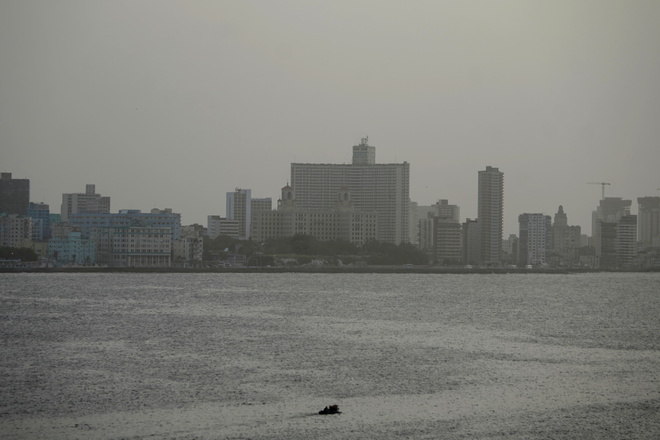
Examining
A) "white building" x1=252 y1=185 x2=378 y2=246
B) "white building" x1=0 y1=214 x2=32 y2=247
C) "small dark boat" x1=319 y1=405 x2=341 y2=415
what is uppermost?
"white building" x1=252 y1=185 x2=378 y2=246

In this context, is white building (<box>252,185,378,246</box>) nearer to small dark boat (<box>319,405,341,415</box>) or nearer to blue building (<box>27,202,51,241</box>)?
blue building (<box>27,202,51,241</box>)

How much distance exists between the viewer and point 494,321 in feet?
183

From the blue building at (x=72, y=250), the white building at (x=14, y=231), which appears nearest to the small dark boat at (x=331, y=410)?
the blue building at (x=72, y=250)

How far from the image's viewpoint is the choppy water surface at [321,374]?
23.6m

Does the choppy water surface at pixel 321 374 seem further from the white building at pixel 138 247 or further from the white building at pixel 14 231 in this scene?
the white building at pixel 14 231

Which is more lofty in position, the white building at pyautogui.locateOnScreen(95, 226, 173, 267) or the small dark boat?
the white building at pyautogui.locateOnScreen(95, 226, 173, 267)

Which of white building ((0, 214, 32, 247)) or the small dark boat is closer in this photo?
the small dark boat

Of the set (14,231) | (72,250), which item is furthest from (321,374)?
(14,231)

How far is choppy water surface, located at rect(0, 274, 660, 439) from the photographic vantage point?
77.4 ft

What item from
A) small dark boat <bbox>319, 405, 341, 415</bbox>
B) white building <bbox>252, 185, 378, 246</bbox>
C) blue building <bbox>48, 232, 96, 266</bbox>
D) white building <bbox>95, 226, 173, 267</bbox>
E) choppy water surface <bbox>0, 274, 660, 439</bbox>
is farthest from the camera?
white building <bbox>252, 185, 378, 246</bbox>

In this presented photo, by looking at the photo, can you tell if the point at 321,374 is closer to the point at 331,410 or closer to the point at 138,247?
the point at 331,410

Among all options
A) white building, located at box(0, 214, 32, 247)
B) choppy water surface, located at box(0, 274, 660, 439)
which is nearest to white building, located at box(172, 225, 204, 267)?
white building, located at box(0, 214, 32, 247)

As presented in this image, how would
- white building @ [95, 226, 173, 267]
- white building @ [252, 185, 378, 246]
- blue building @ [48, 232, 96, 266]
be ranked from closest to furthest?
blue building @ [48, 232, 96, 266] < white building @ [95, 226, 173, 267] < white building @ [252, 185, 378, 246]

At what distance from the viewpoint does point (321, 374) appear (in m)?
31.4
